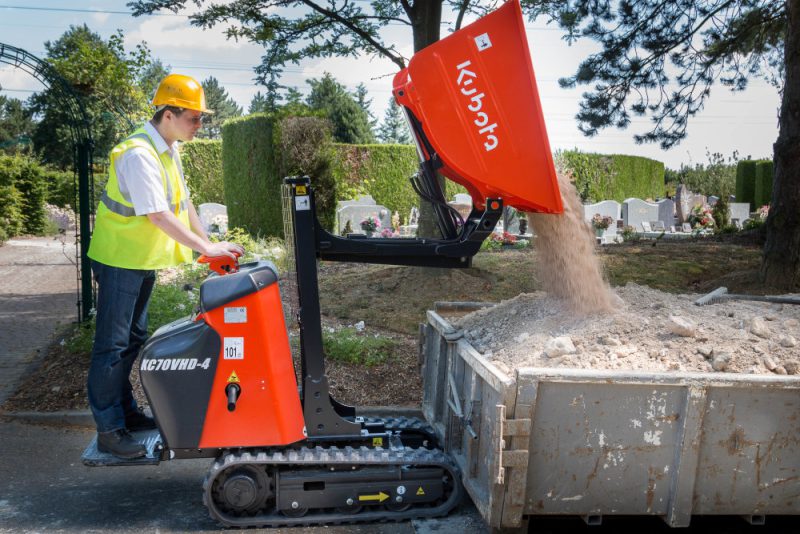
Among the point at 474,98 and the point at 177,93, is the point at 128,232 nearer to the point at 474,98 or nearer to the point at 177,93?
the point at 177,93

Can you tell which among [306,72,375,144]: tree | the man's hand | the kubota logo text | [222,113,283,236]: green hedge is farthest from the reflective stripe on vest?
[306,72,375,144]: tree

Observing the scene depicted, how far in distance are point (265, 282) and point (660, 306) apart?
218 centimetres

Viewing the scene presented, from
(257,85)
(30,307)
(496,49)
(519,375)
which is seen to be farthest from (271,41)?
(519,375)

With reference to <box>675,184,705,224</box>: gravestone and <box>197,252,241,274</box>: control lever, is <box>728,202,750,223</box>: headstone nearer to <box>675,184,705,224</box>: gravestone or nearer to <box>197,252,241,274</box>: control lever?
<box>675,184,705,224</box>: gravestone

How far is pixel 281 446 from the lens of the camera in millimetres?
3688

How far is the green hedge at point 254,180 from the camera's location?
17.4 meters

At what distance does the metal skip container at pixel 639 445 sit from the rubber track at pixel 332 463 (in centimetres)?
48

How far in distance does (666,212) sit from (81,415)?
18.9 m

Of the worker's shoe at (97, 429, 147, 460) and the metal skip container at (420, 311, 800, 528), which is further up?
the metal skip container at (420, 311, 800, 528)

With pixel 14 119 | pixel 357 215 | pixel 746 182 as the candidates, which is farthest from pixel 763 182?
pixel 14 119

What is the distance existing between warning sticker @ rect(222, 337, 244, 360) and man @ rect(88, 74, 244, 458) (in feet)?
1.48

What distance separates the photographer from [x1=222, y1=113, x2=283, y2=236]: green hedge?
17.4 m

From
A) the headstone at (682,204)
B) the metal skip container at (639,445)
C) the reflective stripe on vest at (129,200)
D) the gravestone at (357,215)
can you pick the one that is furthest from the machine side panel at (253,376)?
the headstone at (682,204)

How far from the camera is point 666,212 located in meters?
21.5
